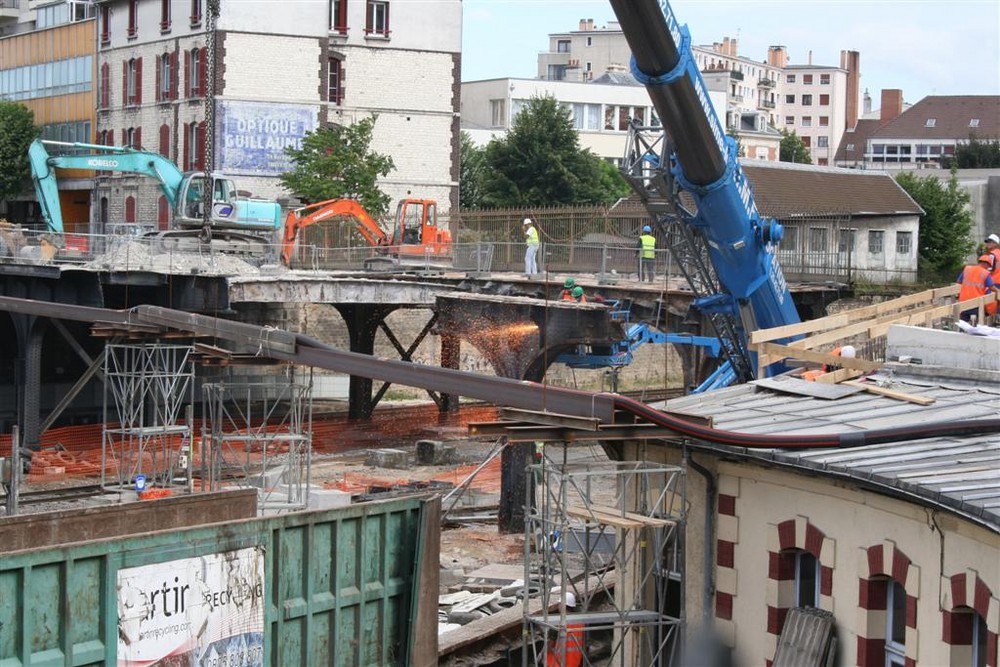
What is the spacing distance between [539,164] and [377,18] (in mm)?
16034

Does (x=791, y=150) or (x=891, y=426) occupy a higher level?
(x=791, y=150)

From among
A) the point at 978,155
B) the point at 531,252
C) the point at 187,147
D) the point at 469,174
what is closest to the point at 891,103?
the point at 978,155

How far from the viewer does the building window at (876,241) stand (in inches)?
1727

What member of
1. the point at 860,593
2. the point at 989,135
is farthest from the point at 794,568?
the point at 989,135

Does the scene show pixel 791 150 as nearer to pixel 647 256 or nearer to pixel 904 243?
pixel 904 243

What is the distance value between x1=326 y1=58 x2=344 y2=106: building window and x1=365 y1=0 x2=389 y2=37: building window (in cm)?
178

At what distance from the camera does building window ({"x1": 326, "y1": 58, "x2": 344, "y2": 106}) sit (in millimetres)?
59481

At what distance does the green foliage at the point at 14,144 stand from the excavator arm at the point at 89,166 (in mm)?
22509

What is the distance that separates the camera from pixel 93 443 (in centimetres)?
4091

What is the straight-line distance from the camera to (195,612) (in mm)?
13703

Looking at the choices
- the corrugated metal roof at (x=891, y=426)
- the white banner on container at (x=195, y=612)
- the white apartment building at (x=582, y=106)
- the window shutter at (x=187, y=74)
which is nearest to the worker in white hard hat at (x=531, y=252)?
the corrugated metal roof at (x=891, y=426)

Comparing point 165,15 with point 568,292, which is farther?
point 165,15

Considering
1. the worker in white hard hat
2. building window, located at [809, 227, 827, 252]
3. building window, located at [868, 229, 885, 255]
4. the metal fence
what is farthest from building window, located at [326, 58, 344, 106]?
building window, located at [868, 229, 885, 255]

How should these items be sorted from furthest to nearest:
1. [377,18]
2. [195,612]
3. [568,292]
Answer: [377,18]
[568,292]
[195,612]
